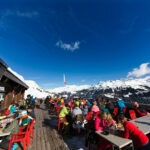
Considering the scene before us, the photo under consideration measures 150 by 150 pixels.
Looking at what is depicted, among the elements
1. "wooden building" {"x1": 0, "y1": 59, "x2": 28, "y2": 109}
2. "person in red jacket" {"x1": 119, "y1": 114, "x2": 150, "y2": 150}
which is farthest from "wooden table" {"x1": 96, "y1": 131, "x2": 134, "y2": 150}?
"wooden building" {"x1": 0, "y1": 59, "x2": 28, "y2": 109}

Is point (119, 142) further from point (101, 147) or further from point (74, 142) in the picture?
point (74, 142)

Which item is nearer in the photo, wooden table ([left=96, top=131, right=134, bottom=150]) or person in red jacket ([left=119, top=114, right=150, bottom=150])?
wooden table ([left=96, top=131, right=134, bottom=150])

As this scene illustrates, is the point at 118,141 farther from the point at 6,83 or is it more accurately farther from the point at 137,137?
the point at 6,83

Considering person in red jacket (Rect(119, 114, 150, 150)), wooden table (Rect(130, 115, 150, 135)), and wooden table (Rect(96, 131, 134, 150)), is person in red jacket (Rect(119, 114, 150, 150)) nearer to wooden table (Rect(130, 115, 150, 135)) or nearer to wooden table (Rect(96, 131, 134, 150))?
wooden table (Rect(96, 131, 134, 150))

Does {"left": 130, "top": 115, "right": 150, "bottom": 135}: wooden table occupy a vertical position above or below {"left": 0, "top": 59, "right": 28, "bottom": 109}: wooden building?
below

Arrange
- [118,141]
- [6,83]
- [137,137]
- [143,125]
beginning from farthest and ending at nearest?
[6,83] → [143,125] → [137,137] → [118,141]

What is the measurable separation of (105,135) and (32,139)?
11.0 ft

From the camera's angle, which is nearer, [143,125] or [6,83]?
[143,125]

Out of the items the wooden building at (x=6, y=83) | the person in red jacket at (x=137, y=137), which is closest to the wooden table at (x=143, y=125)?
the person in red jacket at (x=137, y=137)

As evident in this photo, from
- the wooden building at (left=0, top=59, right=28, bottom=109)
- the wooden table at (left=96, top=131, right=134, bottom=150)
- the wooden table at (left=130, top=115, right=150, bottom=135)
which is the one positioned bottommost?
the wooden table at (left=96, top=131, right=134, bottom=150)

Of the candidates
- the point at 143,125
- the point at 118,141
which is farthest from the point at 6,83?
the point at 143,125

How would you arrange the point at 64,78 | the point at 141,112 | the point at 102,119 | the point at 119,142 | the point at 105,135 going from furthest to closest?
the point at 64,78 < the point at 141,112 < the point at 102,119 < the point at 105,135 < the point at 119,142

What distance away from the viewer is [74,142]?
3834mm

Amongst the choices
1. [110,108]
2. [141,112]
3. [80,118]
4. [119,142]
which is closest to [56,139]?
[80,118]
